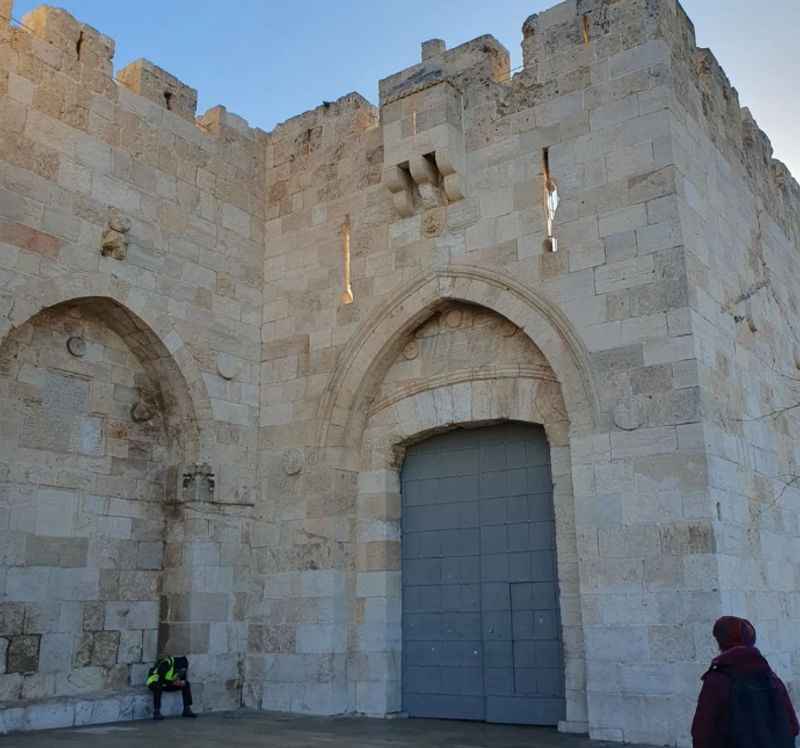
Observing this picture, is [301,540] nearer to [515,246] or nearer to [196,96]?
[515,246]

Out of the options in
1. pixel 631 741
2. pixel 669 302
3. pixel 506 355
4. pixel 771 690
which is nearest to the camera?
pixel 771 690

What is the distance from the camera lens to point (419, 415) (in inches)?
338

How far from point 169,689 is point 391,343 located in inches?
144

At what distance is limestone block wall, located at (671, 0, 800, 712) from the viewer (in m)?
6.99

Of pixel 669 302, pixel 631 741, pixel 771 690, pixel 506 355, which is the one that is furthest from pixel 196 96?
pixel 771 690

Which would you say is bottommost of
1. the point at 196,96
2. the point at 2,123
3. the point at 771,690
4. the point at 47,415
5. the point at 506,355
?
the point at 771,690

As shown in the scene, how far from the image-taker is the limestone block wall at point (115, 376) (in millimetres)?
7535

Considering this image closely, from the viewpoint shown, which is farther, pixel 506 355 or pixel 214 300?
pixel 214 300

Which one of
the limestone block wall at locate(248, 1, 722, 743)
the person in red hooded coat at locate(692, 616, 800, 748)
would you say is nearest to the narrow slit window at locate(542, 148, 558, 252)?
the limestone block wall at locate(248, 1, 722, 743)

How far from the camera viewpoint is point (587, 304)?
7.48 meters

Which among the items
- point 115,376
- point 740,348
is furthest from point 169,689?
point 740,348

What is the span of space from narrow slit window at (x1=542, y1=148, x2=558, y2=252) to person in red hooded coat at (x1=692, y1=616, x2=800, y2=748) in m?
4.60

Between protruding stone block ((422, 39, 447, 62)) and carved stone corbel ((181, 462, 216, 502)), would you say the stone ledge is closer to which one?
carved stone corbel ((181, 462, 216, 502))

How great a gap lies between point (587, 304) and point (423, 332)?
184 centimetres
